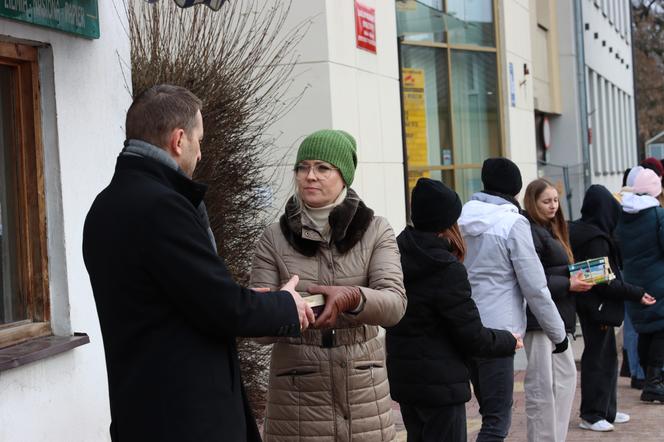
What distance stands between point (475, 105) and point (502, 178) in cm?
1041

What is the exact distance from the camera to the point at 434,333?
515 centimetres

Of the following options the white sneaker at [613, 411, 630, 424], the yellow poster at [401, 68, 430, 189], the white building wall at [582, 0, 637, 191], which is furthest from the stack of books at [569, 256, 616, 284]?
the white building wall at [582, 0, 637, 191]

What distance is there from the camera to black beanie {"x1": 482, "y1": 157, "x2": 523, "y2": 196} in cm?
678

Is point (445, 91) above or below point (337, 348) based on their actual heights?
above

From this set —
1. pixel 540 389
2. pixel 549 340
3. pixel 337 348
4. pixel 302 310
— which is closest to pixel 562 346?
pixel 549 340

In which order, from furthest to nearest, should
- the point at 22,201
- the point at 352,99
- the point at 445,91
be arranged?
the point at 445,91 → the point at 352,99 → the point at 22,201

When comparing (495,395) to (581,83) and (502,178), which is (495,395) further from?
(581,83)

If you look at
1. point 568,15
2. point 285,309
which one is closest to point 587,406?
point 285,309

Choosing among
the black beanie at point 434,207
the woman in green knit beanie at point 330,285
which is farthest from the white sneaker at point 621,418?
the woman in green knit beanie at point 330,285

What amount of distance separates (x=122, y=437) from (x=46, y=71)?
3074 millimetres

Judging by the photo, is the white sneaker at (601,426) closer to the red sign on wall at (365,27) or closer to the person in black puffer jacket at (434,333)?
the person in black puffer jacket at (434,333)

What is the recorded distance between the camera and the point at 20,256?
19.4 ft

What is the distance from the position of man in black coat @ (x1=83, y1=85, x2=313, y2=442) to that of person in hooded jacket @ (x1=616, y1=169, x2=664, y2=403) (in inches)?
250

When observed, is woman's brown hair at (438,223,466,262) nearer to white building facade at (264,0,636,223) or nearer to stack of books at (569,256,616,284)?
stack of books at (569,256,616,284)
